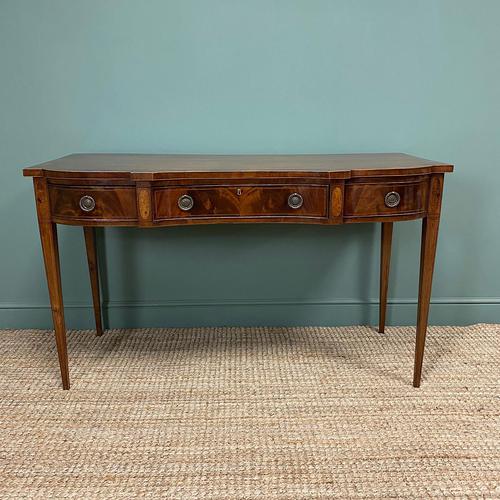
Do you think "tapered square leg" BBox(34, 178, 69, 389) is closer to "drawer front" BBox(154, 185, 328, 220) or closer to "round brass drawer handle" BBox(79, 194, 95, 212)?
"round brass drawer handle" BBox(79, 194, 95, 212)

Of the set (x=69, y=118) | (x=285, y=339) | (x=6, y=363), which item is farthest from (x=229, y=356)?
(x=69, y=118)

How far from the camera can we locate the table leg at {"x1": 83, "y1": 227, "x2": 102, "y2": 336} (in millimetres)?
2295

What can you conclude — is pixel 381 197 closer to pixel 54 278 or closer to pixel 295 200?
pixel 295 200

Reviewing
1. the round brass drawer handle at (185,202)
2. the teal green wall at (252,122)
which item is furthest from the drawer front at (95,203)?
the teal green wall at (252,122)

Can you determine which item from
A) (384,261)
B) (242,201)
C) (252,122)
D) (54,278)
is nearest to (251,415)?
(242,201)

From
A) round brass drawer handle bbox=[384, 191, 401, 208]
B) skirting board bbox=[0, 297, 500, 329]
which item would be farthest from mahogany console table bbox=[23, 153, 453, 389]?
skirting board bbox=[0, 297, 500, 329]

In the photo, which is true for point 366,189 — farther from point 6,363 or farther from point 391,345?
point 6,363

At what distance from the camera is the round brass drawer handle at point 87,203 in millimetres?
1714

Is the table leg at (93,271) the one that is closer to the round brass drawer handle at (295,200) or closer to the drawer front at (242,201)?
the drawer front at (242,201)

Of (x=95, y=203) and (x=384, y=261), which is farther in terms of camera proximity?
(x=384, y=261)

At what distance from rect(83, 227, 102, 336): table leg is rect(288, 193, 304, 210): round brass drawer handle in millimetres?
979

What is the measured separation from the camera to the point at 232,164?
1.86 metres

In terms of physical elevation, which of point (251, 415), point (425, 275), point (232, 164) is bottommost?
point (251, 415)

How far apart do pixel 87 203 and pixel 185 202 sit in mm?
313
